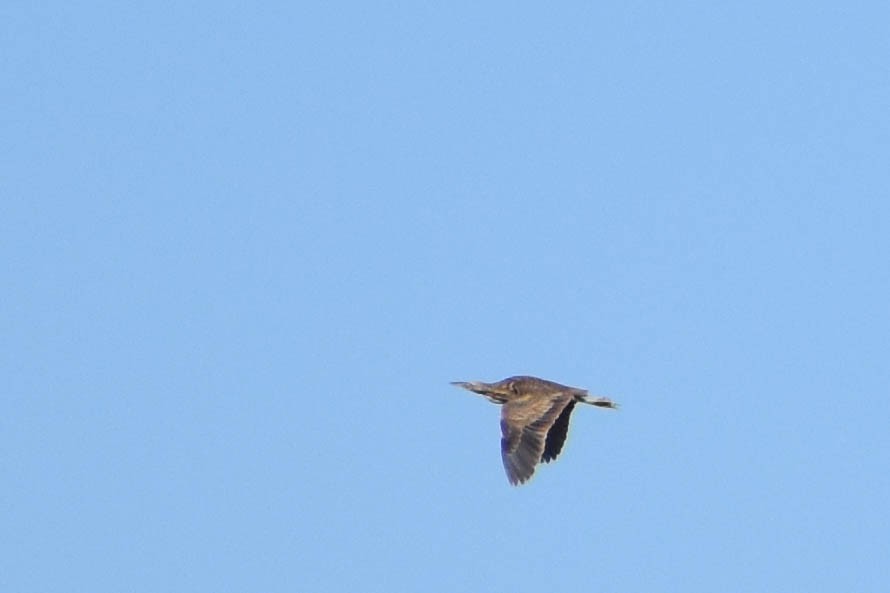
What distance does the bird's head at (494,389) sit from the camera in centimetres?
8762

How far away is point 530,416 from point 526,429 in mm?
858

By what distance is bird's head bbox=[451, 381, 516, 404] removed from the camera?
87.6 meters

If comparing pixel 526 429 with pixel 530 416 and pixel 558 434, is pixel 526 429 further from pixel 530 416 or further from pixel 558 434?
pixel 558 434

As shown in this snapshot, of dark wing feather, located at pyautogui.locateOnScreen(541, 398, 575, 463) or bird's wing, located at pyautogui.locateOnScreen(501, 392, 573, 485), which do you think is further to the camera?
dark wing feather, located at pyautogui.locateOnScreen(541, 398, 575, 463)

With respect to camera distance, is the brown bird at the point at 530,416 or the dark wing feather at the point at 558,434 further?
the dark wing feather at the point at 558,434

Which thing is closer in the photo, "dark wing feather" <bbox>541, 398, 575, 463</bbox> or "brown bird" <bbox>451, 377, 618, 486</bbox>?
"brown bird" <bbox>451, 377, 618, 486</bbox>

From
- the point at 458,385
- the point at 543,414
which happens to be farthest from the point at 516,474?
the point at 458,385

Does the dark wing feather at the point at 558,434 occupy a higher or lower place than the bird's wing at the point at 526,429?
higher

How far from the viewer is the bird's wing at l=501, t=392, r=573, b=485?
82.4m

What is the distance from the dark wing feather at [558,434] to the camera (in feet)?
284

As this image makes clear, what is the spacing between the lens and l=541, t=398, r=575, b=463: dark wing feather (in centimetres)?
8644

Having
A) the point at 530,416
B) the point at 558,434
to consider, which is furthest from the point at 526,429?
the point at 558,434

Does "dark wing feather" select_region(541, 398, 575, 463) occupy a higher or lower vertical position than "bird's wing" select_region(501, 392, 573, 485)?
higher

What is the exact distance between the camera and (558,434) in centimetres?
8725
